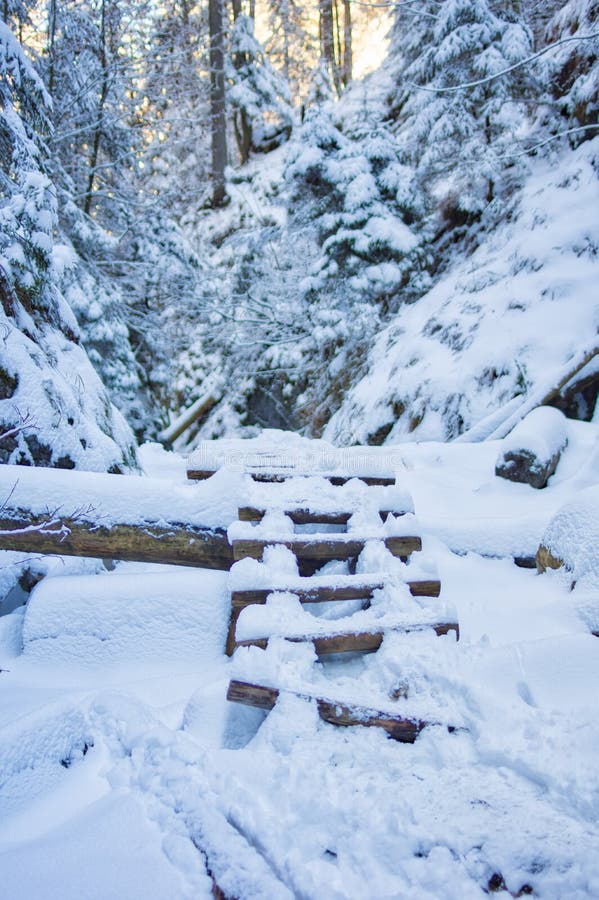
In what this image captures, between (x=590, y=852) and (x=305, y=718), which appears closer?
(x=590, y=852)

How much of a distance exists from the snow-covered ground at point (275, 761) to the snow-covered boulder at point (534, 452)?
166cm

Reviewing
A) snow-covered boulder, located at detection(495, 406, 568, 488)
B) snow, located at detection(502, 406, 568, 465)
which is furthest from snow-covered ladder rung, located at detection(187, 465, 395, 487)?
snow, located at detection(502, 406, 568, 465)

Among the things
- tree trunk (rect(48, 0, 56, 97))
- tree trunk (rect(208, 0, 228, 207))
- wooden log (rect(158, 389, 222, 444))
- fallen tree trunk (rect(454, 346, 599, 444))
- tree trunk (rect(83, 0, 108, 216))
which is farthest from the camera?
tree trunk (rect(208, 0, 228, 207))

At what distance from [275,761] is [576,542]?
1958 millimetres

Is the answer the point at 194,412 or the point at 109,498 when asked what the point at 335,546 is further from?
the point at 194,412

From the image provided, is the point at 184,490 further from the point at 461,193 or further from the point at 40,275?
the point at 461,193

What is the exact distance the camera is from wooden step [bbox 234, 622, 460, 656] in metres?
1.77

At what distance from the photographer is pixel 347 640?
181cm

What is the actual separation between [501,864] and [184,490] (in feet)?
6.77

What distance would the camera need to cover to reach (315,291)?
8.90m

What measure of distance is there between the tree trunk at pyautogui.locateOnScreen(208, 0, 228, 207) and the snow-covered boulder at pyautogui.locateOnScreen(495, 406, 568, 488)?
16105mm

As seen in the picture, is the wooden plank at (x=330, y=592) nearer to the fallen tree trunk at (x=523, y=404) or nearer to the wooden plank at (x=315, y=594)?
the wooden plank at (x=315, y=594)

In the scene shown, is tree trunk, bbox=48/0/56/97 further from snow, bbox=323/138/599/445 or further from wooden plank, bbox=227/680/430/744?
wooden plank, bbox=227/680/430/744

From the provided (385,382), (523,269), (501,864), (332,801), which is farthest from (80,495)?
(523,269)
